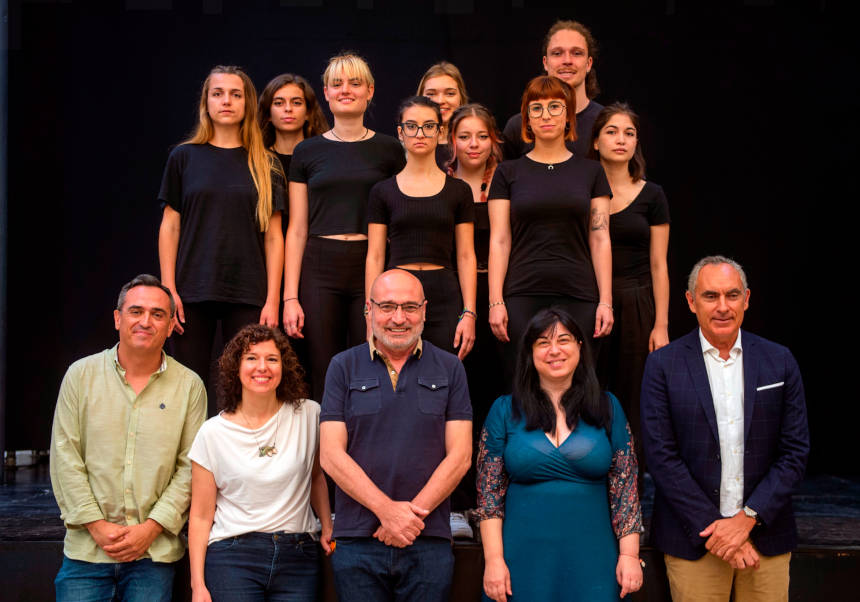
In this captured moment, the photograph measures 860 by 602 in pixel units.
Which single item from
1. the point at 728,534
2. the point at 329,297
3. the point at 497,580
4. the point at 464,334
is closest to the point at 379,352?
the point at 464,334

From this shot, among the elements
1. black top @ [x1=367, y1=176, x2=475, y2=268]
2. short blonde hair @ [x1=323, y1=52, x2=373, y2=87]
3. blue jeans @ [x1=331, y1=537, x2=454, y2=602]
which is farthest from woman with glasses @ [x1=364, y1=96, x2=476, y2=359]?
blue jeans @ [x1=331, y1=537, x2=454, y2=602]

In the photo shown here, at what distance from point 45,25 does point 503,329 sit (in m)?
3.27

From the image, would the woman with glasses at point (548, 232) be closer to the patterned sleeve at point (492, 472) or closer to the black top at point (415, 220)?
the black top at point (415, 220)

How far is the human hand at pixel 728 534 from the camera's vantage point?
2.77 meters

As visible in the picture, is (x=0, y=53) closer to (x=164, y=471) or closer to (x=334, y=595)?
(x=164, y=471)

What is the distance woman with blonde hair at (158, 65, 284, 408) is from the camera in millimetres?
3461

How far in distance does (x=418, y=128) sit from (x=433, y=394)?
1043 mm

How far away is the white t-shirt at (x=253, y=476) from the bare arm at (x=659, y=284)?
4.76ft

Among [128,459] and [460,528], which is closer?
[128,459]

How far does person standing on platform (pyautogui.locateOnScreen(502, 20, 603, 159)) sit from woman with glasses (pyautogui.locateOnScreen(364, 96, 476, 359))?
593mm

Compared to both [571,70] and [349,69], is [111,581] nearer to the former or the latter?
[349,69]

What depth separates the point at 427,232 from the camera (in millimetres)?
3340

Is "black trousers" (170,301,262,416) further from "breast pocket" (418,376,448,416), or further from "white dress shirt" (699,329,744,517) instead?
"white dress shirt" (699,329,744,517)

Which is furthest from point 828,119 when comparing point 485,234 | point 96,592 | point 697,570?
point 96,592
